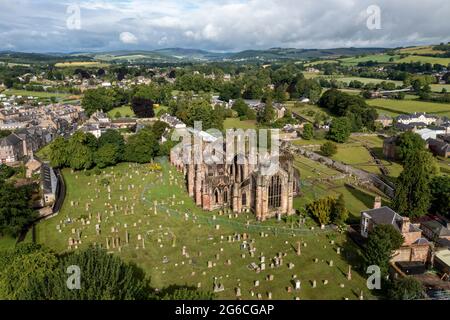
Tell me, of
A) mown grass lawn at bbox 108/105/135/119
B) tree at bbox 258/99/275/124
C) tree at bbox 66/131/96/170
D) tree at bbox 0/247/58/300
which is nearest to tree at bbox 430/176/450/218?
tree at bbox 0/247/58/300

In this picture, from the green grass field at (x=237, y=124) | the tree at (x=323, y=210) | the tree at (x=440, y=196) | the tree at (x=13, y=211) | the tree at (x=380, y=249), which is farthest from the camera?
the green grass field at (x=237, y=124)

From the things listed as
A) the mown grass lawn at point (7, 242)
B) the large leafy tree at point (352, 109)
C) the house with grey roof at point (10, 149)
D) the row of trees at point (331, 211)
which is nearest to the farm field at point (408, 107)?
the large leafy tree at point (352, 109)

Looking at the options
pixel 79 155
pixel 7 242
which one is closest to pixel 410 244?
pixel 7 242

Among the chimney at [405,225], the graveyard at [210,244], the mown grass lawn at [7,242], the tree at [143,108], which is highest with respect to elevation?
the tree at [143,108]

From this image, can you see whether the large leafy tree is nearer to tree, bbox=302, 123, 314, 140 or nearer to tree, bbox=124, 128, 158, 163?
tree, bbox=302, 123, 314, 140

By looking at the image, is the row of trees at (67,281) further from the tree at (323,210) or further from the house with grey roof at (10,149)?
the house with grey roof at (10,149)

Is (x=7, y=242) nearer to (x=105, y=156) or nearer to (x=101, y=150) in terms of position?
(x=105, y=156)
